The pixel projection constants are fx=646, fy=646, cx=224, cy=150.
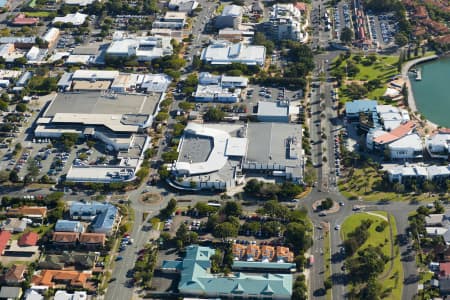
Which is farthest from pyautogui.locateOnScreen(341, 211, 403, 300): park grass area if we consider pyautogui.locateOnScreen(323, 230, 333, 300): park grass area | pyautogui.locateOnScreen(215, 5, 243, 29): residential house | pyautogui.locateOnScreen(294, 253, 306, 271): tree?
pyautogui.locateOnScreen(215, 5, 243, 29): residential house

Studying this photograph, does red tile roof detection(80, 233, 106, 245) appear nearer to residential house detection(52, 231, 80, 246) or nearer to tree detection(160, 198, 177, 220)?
residential house detection(52, 231, 80, 246)

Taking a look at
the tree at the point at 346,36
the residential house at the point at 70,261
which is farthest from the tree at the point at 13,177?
the tree at the point at 346,36

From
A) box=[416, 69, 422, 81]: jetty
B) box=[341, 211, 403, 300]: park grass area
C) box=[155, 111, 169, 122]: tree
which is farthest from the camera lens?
box=[416, 69, 422, 81]: jetty

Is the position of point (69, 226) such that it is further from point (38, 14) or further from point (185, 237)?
point (38, 14)

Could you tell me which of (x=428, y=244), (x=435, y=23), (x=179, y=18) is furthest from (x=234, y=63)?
(x=428, y=244)

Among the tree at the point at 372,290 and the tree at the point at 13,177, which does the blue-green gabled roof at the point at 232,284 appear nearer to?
the tree at the point at 372,290

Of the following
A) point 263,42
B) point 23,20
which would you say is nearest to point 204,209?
point 263,42
